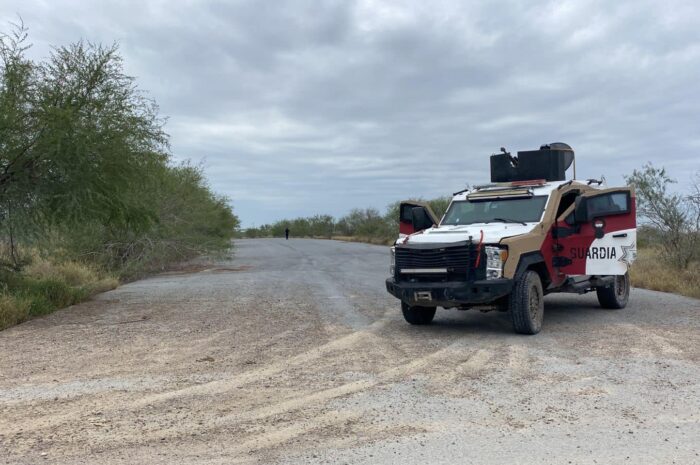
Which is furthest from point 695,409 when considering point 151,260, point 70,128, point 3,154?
point 151,260

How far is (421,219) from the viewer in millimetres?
11250

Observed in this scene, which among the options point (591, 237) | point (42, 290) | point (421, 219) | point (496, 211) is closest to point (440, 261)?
point (496, 211)

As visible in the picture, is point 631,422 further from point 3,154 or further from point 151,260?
point 151,260

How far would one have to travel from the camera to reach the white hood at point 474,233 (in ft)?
29.5

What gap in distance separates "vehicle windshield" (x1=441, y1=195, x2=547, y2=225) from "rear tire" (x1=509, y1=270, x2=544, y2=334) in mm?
1116

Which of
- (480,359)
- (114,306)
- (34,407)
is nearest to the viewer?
(34,407)

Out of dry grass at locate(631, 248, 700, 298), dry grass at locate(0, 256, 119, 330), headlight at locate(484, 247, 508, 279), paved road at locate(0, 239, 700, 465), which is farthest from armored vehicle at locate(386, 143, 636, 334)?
dry grass at locate(0, 256, 119, 330)

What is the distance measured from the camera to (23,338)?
31.6ft

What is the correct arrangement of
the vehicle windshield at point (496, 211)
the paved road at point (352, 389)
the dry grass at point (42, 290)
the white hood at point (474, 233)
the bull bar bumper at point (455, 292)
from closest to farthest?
the paved road at point (352, 389)
the bull bar bumper at point (455, 292)
the white hood at point (474, 233)
the vehicle windshield at point (496, 211)
the dry grass at point (42, 290)

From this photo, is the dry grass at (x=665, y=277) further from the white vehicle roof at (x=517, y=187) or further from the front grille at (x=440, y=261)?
the front grille at (x=440, y=261)

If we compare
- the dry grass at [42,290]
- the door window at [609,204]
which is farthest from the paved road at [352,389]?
the door window at [609,204]

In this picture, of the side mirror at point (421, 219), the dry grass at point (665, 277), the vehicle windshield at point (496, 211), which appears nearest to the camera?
the vehicle windshield at point (496, 211)

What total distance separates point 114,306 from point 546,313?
352 inches

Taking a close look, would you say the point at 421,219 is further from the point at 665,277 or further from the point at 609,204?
the point at 665,277
